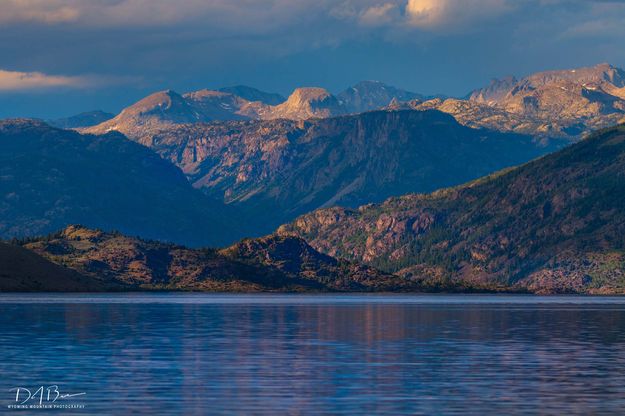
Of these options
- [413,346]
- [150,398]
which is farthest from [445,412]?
[413,346]

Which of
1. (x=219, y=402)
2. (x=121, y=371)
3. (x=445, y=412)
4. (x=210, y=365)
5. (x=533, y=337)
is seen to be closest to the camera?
(x=445, y=412)

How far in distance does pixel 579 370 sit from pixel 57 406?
57907 mm

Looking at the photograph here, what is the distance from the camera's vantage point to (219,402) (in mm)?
91938

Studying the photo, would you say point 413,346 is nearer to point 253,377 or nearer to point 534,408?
point 253,377

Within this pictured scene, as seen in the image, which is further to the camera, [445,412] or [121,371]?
[121,371]
